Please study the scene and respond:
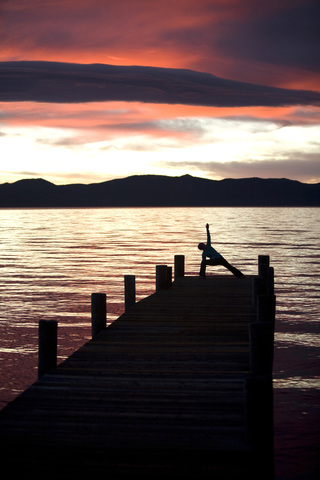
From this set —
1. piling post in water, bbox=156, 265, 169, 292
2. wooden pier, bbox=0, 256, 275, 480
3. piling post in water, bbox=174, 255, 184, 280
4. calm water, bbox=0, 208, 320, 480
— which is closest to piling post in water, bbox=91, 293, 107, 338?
wooden pier, bbox=0, 256, 275, 480

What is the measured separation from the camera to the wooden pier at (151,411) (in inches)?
233

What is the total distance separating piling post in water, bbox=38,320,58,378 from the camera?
9078 millimetres

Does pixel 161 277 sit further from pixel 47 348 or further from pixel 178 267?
pixel 47 348

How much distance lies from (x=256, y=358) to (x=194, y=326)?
445 centimetres

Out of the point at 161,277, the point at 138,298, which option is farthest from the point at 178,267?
the point at 161,277

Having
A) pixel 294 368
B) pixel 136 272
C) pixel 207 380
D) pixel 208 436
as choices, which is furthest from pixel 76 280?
pixel 208 436

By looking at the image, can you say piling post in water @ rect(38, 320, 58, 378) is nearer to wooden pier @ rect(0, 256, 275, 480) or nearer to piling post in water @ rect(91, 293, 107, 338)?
wooden pier @ rect(0, 256, 275, 480)

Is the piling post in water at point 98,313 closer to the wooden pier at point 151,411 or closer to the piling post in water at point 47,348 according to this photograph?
the wooden pier at point 151,411

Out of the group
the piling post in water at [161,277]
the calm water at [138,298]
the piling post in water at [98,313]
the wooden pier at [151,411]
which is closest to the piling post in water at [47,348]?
the wooden pier at [151,411]

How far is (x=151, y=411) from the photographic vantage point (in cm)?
714

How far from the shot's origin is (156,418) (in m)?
6.90

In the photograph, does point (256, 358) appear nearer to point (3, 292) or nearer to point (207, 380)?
point (207, 380)

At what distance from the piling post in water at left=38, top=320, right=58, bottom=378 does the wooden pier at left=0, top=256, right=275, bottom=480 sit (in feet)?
0.17

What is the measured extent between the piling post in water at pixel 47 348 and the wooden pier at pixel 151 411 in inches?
2.1
